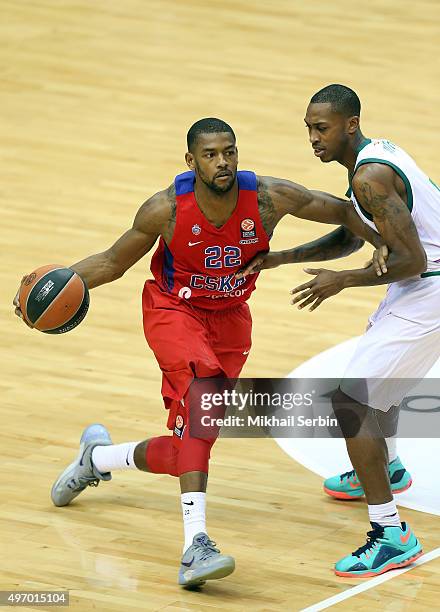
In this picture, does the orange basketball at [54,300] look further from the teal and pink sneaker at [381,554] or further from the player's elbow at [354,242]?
the teal and pink sneaker at [381,554]

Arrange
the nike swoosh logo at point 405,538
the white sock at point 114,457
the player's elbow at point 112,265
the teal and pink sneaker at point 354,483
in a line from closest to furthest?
the nike swoosh logo at point 405,538 → the player's elbow at point 112,265 → the white sock at point 114,457 → the teal and pink sneaker at point 354,483

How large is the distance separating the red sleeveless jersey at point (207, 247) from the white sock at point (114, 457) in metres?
0.78

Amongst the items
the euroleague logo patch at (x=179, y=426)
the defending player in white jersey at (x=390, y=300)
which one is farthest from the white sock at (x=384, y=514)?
the euroleague logo patch at (x=179, y=426)

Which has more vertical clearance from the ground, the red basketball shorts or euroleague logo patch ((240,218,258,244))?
euroleague logo patch ((240,218,258,244))

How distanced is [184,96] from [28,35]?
2235mm

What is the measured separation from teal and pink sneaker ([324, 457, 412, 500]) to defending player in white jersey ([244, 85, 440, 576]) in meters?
0.70

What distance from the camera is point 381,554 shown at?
20.4ft

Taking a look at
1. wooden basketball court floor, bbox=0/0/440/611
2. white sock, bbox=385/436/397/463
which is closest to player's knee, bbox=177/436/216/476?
wooden basketball court floor, bbox=0/0/440/611

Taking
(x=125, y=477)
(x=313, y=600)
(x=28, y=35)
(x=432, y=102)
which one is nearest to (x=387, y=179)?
(x=313, y=600)

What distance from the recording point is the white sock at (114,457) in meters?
6.80

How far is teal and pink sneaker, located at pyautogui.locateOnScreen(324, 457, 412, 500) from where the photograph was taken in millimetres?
7027

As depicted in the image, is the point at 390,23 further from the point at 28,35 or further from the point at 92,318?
the point at 92,318

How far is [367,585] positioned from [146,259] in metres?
4.81

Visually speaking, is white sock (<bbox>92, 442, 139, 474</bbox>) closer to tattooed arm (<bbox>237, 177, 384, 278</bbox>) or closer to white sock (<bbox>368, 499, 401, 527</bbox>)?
tattooed arm (<bbox>237, 177, 384, 278</bbox>)
